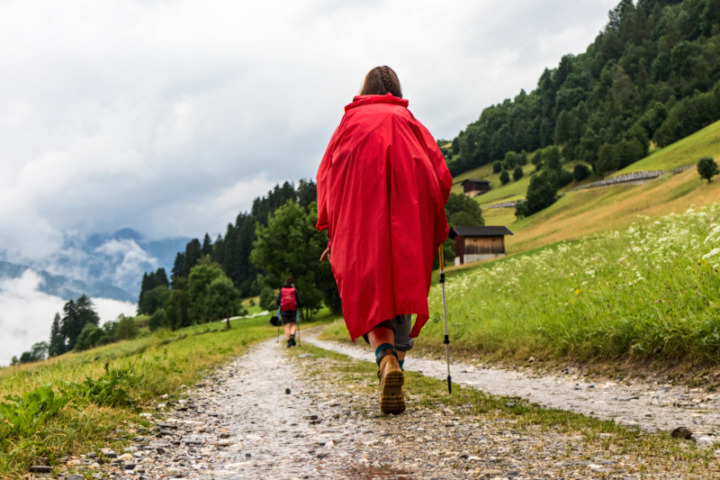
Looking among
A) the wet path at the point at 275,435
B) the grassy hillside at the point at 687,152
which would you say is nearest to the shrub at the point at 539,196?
the grassy hillside at the point at 687,152

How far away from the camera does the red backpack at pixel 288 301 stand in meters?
20.1

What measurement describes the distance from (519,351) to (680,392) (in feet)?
12.6

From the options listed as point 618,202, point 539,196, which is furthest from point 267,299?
point 618,202

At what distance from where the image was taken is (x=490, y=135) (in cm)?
18475

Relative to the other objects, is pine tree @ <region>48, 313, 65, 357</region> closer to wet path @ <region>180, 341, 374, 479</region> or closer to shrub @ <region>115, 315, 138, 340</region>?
shrub @ <region>115, 315, 138, 340</region>

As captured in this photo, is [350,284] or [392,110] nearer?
[350,284]

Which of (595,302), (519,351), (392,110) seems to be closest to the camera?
(392,110)

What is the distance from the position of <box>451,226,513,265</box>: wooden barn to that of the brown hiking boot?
7639 cm

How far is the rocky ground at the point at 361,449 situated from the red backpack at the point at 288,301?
574 inches

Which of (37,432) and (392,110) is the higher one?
(392,110)

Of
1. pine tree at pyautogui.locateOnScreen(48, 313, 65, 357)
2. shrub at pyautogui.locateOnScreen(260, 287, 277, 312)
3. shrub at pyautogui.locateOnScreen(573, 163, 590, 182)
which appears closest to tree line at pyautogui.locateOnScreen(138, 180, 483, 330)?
shrub at pyautogui.locateOnScreen(260, 287, 277, 312)

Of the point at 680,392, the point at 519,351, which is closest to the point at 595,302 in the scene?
the point at 519,351

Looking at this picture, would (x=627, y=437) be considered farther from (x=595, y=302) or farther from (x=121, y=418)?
(x=595, y=302)

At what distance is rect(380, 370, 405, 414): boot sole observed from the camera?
4199 millimetres
